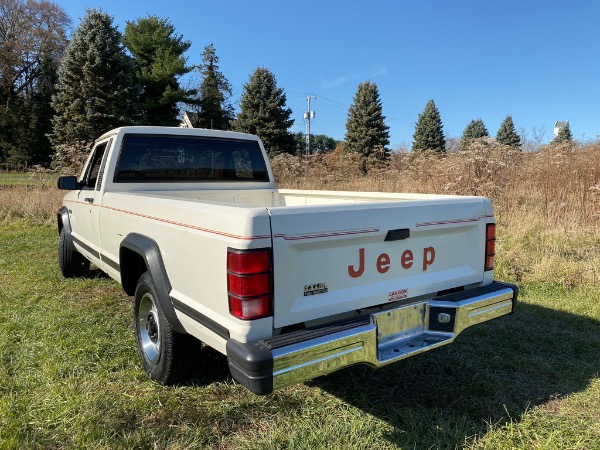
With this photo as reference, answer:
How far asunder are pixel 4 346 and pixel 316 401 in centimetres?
272

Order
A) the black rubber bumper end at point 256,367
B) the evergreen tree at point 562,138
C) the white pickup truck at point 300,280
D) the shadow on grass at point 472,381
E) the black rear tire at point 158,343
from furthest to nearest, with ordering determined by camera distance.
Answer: the evergreen tree at point 562,138 < the black rear tire at point 158,343 < the shadow on grass at point 472,381 < the white pickup truck at point 300,280 < the black rubber bumper end at point 256,367

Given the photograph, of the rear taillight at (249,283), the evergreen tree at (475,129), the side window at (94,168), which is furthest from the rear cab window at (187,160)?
the evergreen tree at (475,129)

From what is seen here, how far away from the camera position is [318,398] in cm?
275

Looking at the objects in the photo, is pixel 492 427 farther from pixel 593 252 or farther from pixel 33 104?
pixel 33 104

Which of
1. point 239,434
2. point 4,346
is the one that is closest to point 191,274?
point 239,434

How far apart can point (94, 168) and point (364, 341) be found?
4013mm

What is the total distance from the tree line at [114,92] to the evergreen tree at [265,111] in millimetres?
67

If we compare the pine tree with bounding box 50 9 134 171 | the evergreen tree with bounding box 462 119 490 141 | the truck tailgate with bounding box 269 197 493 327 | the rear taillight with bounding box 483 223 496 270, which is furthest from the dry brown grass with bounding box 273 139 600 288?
the evergreen tree with bounding box 462 119 490 141

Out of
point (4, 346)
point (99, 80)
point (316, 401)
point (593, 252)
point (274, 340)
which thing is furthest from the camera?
point (99, 80)

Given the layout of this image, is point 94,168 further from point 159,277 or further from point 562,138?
point 562,138

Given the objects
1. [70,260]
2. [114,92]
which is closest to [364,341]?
[70,260]

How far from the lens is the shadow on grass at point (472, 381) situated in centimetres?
248

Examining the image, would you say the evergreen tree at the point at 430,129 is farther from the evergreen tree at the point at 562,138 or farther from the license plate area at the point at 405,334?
the license plate area at the point at 405,334

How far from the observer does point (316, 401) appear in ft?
8.90
